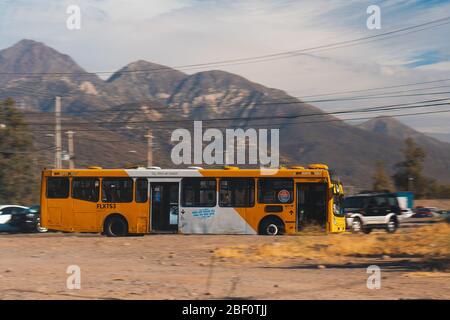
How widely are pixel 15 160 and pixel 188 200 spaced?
33.3m

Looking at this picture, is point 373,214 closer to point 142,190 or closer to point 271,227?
point 271,227

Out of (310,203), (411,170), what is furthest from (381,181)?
(310,203)

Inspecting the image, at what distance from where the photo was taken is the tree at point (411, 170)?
93812mm

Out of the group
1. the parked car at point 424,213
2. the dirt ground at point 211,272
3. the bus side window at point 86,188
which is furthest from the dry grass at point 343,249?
the parked car at point 424,213

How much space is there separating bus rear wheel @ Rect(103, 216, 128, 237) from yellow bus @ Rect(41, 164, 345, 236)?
0.04 metres

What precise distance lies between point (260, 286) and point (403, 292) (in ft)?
8.67

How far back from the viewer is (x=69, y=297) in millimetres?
10781

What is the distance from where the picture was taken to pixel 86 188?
90.1 ft

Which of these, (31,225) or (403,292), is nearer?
(403,292)

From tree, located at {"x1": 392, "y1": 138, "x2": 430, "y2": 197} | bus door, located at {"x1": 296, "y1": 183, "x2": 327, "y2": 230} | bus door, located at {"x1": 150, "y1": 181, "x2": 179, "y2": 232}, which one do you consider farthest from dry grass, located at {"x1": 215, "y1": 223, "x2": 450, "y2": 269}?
tree, located at {"x1": 392, "y1": 138, "x2": 430, "y2": 197}

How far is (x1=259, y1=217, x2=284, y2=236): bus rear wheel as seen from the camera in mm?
26438

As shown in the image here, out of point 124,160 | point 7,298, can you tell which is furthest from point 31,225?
point 124,160

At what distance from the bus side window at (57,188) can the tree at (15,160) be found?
28987 millimetres
